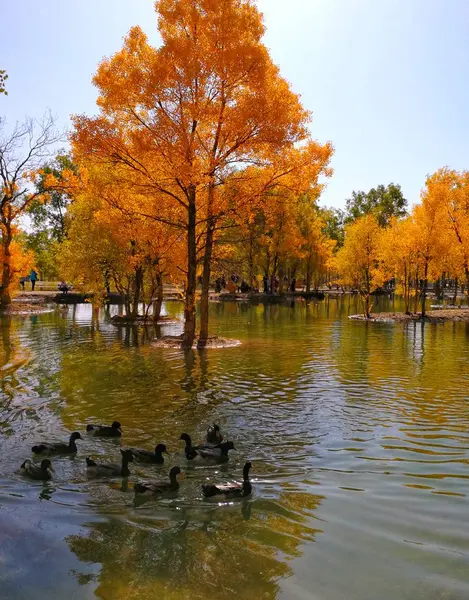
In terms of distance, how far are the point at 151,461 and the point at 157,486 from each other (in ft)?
4.00

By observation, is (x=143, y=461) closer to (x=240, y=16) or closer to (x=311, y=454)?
(x=311, y=454)

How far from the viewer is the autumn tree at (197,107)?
1906 centimetres

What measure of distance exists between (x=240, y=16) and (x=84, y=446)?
685 inches

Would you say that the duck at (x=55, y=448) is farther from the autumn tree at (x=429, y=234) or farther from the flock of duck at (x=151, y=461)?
the autumn tree at (x=429, y=234)

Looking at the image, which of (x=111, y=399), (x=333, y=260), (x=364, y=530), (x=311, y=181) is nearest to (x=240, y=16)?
(x=311, y=181)

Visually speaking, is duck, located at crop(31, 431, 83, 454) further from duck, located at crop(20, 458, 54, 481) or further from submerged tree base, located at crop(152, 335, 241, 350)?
submerged tree base, located at crop(152, 335, 241, 350)

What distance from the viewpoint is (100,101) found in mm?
19844

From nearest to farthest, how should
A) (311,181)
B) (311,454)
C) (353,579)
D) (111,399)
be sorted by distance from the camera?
(353,579) < (311,454) < (111,399) < (311,181)

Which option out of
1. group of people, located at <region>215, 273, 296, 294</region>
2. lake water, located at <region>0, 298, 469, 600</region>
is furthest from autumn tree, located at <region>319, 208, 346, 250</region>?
lake water, located at <region>0, 298, 469, 600</region>

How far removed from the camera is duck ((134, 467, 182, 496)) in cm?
722

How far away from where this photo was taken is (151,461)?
847cm

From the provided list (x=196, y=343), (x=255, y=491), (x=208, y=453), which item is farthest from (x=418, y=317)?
(x=255, y=491)

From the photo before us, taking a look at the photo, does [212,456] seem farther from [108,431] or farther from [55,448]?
[55,448]

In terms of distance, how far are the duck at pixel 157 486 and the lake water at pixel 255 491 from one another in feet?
0.70
